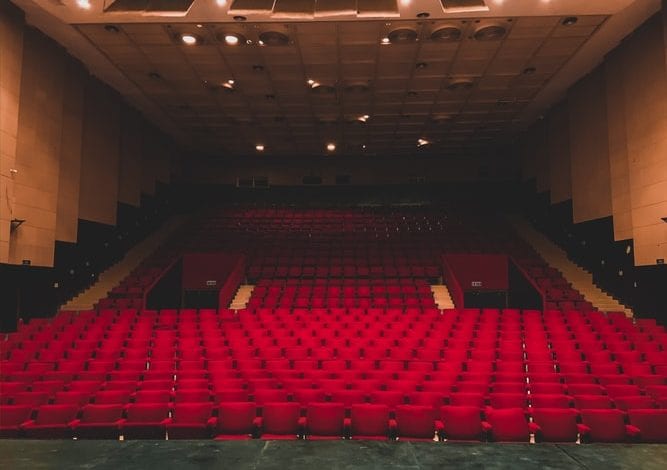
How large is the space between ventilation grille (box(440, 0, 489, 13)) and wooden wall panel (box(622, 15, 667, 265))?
105 inches

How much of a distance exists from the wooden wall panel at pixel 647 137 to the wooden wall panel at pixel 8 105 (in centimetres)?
886

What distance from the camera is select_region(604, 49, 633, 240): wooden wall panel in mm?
7688

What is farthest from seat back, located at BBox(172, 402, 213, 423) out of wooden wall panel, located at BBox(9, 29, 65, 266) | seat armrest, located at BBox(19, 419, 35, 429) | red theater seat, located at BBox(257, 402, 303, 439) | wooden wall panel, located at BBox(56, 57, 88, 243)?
wooden wall panel, located at BBox(56, 57, 88, 243)

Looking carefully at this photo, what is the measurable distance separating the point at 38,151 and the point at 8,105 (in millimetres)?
943

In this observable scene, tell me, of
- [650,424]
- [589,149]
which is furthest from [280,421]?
[589,149]

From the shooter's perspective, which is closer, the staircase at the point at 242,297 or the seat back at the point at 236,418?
the seat back at the point at 236,418

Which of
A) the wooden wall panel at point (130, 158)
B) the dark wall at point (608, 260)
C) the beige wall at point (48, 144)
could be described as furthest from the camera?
the wooden wall panel at point (130, 158)

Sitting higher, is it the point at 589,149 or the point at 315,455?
the point at 589,149

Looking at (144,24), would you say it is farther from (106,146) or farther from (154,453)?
(154,453)

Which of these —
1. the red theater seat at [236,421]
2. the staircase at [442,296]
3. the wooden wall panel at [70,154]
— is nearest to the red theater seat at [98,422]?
the red theater seat at [236,421]

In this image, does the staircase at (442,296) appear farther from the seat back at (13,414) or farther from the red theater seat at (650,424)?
the seat back at (13,414)

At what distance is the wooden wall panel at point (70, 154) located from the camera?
790 cm

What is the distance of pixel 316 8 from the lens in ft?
22.1

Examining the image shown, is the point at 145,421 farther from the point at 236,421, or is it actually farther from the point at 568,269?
the point at 568,269
